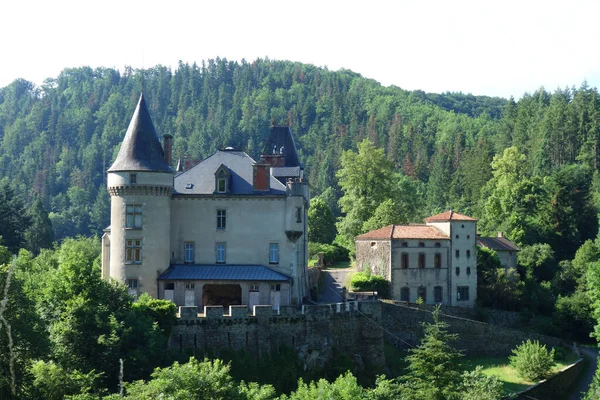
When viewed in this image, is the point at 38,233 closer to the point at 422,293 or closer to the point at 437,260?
the point at 422,293

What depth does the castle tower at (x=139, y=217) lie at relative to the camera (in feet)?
152

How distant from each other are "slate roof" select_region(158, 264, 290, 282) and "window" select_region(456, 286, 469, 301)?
55.5 feet

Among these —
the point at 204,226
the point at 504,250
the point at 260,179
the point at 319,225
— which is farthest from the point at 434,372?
the point at 319,225

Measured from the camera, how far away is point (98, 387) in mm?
34219

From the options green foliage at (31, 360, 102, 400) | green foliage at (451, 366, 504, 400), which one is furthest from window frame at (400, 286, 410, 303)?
green foliage at (31, 360, 102, 400)

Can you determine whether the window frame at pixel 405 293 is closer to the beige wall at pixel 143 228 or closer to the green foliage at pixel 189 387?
the beige wall at pixel 143 228

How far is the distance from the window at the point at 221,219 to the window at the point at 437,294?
17.1 metres

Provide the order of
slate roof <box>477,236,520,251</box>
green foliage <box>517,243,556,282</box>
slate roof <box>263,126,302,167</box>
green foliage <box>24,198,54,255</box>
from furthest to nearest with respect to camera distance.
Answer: green foliage <box>24,198,54,255</box> < green foliage <box>517,243,556,282</box> < slate roof <box>477,236,520,251</box> < slate roof <box>263,126,302,167</box>

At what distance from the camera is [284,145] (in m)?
58.2

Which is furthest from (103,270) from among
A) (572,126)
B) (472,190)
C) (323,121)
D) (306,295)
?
(323,121)

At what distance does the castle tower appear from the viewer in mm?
46250

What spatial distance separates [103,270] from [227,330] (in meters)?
13.8

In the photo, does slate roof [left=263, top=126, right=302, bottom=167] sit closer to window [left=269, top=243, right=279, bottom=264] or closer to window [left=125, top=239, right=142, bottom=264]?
window [left=269, top=243, right=279, bottom=264]

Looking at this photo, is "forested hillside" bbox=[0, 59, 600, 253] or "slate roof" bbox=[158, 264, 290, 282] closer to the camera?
"slate roof" bbox=[158, 264, 290, 282]
